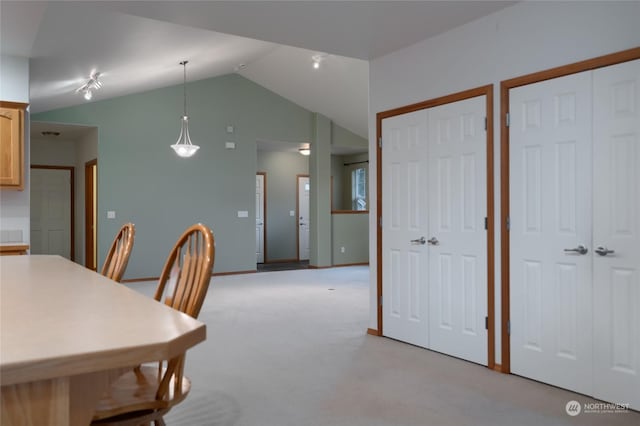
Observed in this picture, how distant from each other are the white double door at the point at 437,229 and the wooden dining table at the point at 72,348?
282 centimetres

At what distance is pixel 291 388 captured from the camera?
3025 mm

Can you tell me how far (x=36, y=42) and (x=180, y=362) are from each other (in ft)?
13.1

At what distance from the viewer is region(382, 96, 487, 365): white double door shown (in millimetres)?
3553

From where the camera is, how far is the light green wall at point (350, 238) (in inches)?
389

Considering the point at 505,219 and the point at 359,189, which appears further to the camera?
the point at 359,189

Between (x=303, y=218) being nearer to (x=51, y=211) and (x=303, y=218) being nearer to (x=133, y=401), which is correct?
(x=51, y=211)

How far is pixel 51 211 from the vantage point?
31.1ft

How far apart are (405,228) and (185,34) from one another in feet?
10.3

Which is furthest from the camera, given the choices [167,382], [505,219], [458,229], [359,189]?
[359,189]

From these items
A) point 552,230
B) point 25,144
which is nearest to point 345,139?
point 25,144

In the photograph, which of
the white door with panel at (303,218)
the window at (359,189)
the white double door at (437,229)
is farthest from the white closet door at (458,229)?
the window at (359,189)

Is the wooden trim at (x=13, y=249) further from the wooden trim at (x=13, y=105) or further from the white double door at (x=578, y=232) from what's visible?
the white double door at (x=578, y=232)

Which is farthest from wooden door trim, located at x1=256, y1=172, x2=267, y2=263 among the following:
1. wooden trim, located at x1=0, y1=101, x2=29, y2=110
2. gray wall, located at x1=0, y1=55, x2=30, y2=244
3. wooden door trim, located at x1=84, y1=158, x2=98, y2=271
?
wooden trim, located at x1=0, y1=101, x2=29, y2=110

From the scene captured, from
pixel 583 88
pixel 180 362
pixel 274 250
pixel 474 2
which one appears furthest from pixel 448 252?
pixel 274 250
